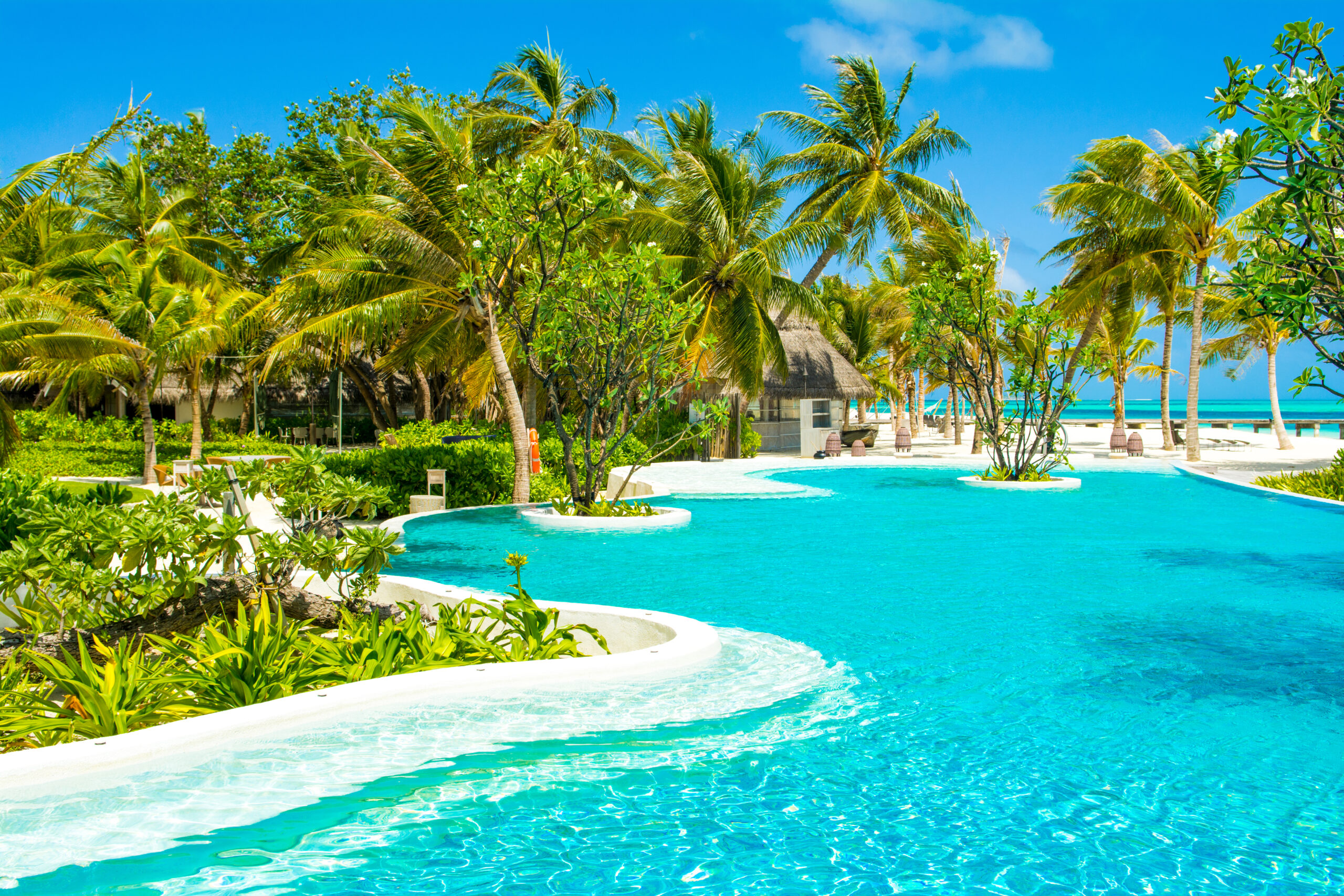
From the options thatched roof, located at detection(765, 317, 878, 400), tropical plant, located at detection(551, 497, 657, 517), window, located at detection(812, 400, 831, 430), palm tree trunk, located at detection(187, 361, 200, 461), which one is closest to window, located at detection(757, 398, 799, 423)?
thatched roof, located at detection(765, 317, 878, 400)

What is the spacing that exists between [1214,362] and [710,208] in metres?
24.6

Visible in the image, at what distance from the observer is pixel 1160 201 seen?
21.3 meters

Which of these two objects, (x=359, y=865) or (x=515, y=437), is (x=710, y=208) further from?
(x=359, y=865)

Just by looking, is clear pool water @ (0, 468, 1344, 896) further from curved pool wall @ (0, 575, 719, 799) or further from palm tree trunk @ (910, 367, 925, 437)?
palm tree trunk @ (910, 367, 925, 437)

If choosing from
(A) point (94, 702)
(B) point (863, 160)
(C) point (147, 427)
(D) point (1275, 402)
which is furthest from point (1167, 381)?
(A) point (94, 702)

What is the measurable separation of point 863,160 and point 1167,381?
12.9m

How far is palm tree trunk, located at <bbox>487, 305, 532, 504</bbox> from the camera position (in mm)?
14461

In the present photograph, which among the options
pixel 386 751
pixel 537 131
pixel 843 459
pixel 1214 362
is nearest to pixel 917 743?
pixel 386 751

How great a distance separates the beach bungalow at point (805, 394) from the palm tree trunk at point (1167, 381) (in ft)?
27.5

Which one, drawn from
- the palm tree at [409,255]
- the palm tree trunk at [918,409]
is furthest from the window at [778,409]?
the palm tree trunk at [918,409]

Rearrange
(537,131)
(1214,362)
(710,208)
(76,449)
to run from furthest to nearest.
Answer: (1214,362), (76,449), (710,208), (537,131)

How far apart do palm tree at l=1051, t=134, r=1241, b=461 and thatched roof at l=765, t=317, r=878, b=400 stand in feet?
25.8

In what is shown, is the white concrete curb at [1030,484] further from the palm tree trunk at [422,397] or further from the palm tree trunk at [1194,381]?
the palm tree trunk at [422,397]

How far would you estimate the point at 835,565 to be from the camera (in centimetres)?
974
